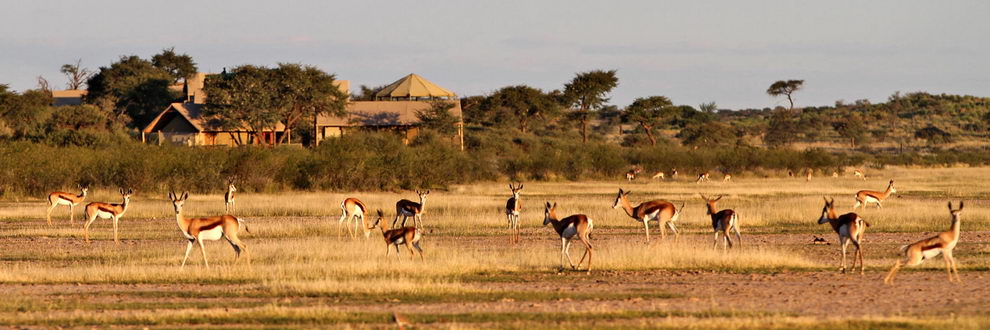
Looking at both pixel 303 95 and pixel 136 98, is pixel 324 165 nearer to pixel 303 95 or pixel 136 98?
pixel 303 95

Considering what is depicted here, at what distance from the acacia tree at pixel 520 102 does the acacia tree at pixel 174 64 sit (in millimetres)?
35137

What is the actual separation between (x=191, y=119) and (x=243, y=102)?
367cm

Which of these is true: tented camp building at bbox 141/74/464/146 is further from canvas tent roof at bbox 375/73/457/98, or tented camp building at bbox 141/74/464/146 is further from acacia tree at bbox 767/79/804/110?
acacia tree at bbox 767/79/804/110

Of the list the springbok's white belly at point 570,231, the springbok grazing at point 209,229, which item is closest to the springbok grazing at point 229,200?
the springbok grazing at point 209,229

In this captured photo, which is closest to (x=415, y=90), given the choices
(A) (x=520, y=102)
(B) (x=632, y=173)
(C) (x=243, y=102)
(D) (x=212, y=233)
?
(A) (x=520, y=102)

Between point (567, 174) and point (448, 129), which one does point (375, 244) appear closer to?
point (567, 174)

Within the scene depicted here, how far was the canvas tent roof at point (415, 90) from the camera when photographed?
248 feet

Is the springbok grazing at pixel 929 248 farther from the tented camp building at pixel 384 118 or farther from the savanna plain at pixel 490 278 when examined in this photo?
the tented camp building at pixel 384 118

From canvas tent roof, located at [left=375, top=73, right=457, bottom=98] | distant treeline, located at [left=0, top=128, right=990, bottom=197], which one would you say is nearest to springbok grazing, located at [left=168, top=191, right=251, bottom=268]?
distant treeline, located at [left=0, top=128, right=990, bottom=197]

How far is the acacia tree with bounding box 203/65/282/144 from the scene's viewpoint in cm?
6281

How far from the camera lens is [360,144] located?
50844mm

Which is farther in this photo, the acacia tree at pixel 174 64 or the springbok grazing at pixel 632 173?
the acacia tree at pixel 174 64

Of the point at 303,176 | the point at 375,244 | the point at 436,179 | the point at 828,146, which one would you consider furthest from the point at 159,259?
the point at 828,146

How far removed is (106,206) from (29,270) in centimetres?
676
